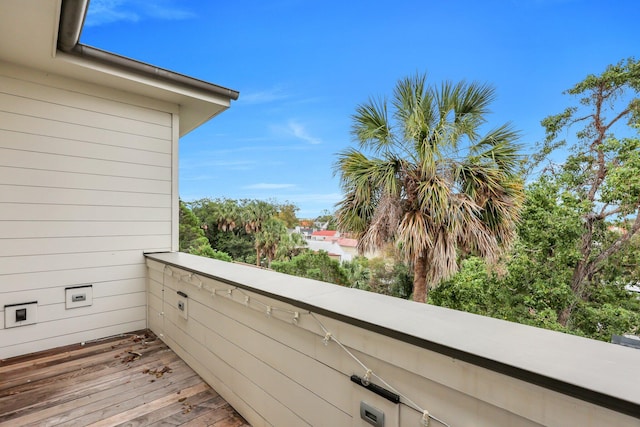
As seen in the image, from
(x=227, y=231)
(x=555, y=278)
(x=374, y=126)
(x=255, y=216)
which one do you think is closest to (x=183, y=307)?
(x=374, y=126)

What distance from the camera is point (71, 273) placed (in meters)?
2.63

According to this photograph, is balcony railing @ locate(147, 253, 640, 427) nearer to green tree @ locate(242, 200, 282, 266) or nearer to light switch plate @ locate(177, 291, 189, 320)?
light switch plate @ locate(177, 291, 189, 320)

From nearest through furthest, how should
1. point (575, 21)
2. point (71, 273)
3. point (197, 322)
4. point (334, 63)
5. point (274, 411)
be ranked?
point (274, 411), point (197, 322), point (71, 273), point (575, 21), point (334, 63)

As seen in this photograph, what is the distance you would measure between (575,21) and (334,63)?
1321cm

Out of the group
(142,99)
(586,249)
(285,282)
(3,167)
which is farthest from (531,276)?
(3,167)

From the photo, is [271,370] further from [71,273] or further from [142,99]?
[142,99]

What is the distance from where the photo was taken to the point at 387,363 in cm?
95

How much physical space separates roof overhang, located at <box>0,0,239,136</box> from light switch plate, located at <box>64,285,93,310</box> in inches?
71.8

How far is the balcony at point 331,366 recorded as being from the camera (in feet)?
2.15

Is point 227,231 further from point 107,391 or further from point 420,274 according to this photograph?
point 107,391

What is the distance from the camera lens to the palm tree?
4.82 m

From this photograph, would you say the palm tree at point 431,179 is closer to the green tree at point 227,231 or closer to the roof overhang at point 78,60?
the roof overhang at point 78,60

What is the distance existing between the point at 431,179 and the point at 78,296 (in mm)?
4764

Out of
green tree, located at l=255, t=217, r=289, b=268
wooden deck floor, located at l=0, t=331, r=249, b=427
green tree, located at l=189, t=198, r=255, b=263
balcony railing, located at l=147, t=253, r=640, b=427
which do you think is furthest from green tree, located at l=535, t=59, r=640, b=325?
green tree, located at l=189, t=198, r=255, b=263
